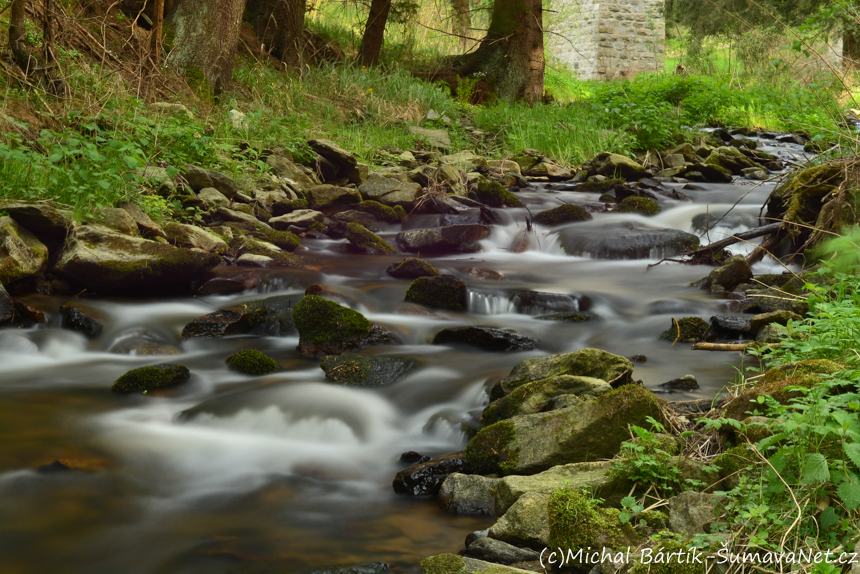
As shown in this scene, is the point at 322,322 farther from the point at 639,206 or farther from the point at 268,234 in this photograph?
the point at 639,206

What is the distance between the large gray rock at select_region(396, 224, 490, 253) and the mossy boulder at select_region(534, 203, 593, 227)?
3.01 ft

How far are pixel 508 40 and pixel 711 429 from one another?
12.1m

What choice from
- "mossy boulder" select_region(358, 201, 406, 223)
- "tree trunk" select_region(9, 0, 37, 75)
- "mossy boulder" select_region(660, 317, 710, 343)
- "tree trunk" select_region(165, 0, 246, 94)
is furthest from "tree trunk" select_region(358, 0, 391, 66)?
"mossy boulder" select_region(660, 317, 710, 343)

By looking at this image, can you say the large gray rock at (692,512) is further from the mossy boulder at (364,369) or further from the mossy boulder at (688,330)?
the mossy boulder at (688,330)

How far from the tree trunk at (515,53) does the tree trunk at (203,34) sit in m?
5.70

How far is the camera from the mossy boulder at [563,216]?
7.94 meters

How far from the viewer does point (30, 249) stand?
4.81 metres

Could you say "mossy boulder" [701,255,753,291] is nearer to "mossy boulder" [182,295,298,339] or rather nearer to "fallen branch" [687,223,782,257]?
"fallen branch" [687,223,782,257]

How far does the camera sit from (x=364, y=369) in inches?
156

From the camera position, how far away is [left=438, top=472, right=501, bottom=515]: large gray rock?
104 inches

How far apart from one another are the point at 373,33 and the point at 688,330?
1018 cm

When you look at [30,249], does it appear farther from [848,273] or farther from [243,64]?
[243,64]

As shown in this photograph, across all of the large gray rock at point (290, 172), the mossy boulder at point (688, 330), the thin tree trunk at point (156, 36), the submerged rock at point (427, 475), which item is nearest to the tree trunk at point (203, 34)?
the thin tree trunk at point (156, 36)

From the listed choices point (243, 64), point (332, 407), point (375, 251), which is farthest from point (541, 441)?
point (243, 64)
